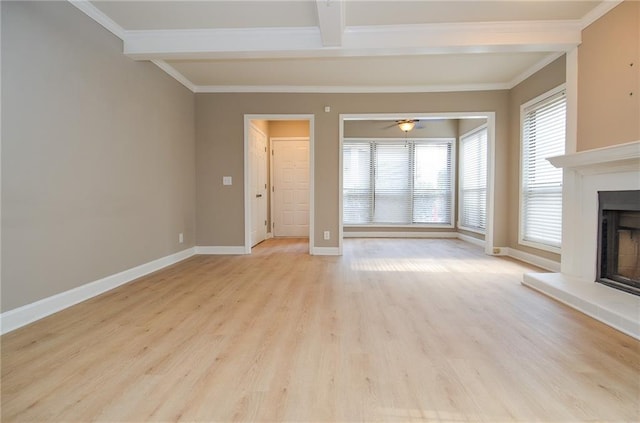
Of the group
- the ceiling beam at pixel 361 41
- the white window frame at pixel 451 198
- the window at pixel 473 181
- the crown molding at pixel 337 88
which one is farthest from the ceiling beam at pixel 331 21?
the white window frame at pixel 451 198

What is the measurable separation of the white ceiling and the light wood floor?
96.1 inches

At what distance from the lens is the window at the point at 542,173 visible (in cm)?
375

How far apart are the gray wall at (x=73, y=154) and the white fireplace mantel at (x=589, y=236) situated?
13.4ft

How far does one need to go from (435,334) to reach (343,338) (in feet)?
1.99

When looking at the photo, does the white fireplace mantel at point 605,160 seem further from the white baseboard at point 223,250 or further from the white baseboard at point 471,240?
the white baseboard at point 223,250

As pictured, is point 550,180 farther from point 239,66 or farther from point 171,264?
point 171,264

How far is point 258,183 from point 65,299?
12.5 ft

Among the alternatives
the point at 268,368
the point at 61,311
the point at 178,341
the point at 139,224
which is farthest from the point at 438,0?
the point at 61,311

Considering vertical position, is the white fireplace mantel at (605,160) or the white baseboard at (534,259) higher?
the white fireplace mantel at (605,160)

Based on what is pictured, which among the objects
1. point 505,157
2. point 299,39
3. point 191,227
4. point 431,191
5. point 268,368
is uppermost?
point 299,39

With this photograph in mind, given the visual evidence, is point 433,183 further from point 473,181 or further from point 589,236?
point 589,236

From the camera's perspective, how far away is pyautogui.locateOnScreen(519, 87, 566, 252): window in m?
3.75

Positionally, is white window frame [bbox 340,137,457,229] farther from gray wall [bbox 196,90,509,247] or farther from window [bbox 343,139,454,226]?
gray wall [bbox 196,90,509,247]

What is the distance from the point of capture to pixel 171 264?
13.7ft
